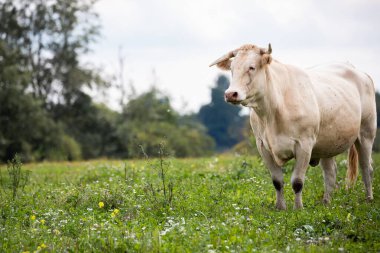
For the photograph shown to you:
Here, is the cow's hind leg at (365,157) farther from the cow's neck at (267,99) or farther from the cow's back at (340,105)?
the cow's neck at (267,99)

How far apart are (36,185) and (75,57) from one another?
38.6 meters

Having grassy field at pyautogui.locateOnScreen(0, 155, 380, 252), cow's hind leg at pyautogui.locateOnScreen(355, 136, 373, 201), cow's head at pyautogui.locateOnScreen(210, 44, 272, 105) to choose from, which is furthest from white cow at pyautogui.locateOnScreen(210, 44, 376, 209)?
grassy field at pyautogui.locateOnScreen(0, 155, 380, 252)

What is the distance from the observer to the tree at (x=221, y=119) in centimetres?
12825

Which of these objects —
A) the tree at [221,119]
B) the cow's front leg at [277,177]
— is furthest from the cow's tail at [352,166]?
the tree at [221,119]

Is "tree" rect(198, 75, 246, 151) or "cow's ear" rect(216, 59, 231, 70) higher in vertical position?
"tree" rect(198, 75, 246, 151)

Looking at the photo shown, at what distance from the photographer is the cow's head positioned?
30.9ft

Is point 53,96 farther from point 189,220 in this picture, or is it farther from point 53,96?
point 189,220

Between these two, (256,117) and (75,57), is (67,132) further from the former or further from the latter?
(256,117)

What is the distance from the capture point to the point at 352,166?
471 inches

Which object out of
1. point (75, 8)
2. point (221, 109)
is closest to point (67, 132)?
point (75, 8)

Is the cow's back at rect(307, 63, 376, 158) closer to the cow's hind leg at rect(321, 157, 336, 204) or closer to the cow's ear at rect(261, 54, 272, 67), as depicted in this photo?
the cow's hind leg at rect(321, 157, 336, 204)

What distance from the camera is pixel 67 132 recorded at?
51.0 meters

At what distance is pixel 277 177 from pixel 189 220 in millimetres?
2293

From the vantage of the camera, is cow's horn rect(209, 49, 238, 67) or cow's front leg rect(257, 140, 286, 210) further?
cow's horn rect(209, 49, 238, 67)
